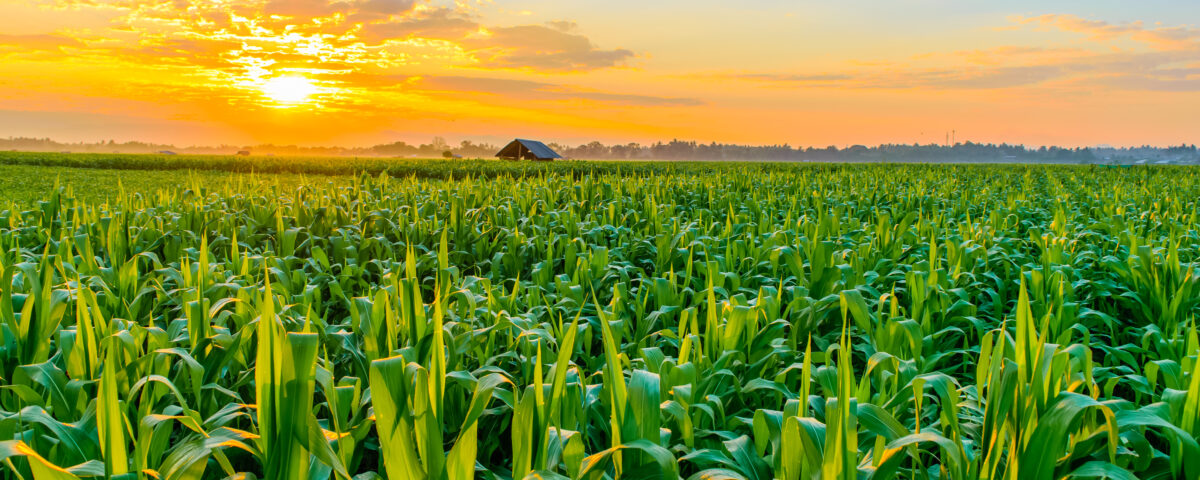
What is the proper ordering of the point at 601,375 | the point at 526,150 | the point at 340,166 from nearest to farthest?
the point at 601,375 < the point at 340,166 < the point at 526,150

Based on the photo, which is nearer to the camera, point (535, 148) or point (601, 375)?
point (601, 375)

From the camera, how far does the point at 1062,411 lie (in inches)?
64.7

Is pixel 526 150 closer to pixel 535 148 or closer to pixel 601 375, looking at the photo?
pixel 535 148

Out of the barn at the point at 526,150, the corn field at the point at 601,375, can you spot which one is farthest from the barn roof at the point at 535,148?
the corn field at the point at 601,375

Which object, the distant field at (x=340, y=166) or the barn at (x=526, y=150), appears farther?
the barn at (x=526, y=150)

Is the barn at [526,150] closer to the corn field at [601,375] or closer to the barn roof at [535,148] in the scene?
the barn roof at [535,148]

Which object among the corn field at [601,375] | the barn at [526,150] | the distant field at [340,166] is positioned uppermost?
the barn at [526,150]

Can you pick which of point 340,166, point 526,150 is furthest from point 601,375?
point 526,150

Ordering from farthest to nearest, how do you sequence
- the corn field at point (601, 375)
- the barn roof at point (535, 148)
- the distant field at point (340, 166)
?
the barn roof at point (535, 148) → the distant field at point (340, 166) → the corn field at point (601, 375)

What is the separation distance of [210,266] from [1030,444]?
4.66 m

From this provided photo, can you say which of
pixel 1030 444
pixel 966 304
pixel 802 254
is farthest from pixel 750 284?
pixel 1030 444

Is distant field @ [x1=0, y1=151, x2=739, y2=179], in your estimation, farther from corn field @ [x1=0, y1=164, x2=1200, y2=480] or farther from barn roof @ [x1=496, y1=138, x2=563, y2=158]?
barn roof @ [x1=496, y1=138, x2=563, y2=158]

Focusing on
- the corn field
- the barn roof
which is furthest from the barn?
the corn field

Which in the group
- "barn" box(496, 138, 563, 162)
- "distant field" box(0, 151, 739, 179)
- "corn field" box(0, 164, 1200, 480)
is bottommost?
"corn field" box(0, 164, 1200, 480)
